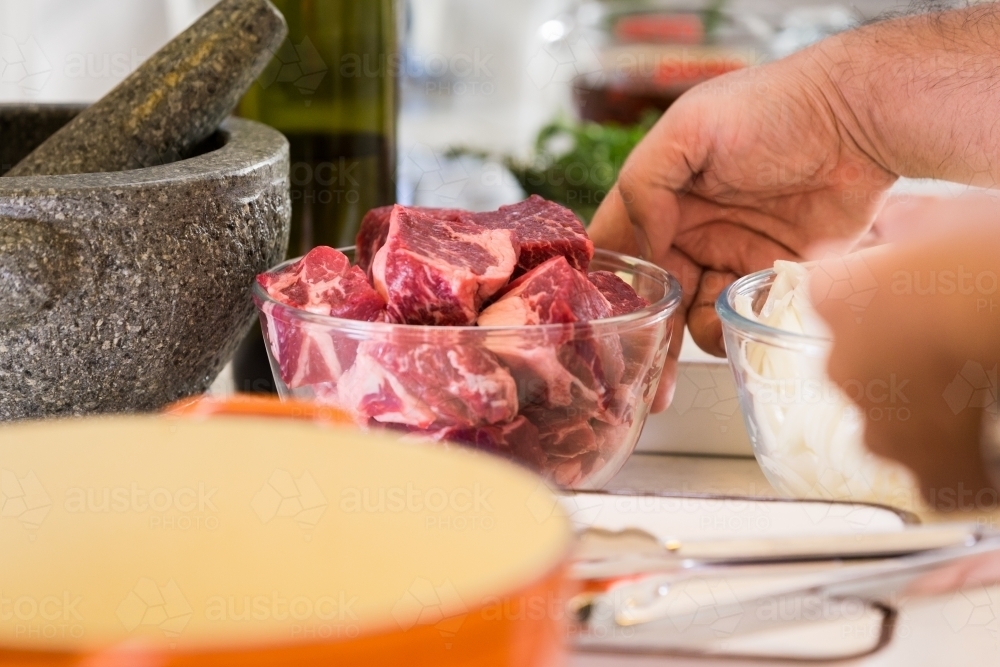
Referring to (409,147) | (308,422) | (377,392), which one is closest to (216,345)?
(377,392)

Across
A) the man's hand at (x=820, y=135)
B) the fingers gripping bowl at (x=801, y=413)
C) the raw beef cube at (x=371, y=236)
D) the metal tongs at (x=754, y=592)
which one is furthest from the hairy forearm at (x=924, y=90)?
the metal tongs at (x=754, y=592)

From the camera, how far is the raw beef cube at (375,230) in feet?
2.24

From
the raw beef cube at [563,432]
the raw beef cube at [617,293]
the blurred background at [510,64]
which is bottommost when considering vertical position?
the blurred background at [510,64]

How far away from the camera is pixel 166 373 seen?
2.18 ft

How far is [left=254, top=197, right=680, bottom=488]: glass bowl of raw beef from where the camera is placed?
0.56 m

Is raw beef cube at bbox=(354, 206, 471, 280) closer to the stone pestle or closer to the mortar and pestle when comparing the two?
the mortar and pestle

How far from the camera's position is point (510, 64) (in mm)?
3236

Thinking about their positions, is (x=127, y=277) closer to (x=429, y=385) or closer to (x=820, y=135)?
(x=429, y=385)

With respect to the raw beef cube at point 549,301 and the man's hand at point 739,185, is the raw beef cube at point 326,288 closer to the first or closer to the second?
the raw beef cube at point 549,301

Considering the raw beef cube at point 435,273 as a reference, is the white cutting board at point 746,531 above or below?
below

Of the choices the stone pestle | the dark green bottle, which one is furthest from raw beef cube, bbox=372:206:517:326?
the dark green bottle

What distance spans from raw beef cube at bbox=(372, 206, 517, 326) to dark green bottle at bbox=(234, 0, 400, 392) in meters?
0.44

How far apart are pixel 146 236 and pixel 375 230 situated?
Answer: 6.0 inches

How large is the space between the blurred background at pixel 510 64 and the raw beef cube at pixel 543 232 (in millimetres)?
542
